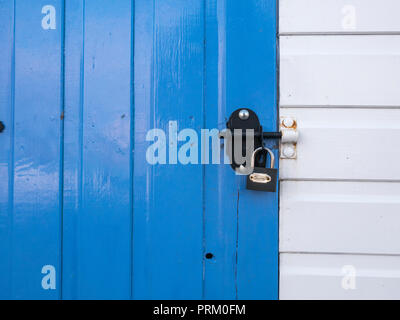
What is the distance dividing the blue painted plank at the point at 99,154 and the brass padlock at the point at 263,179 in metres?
0.44

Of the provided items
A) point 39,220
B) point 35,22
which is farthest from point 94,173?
point 35,22

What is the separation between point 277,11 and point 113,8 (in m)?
0.60

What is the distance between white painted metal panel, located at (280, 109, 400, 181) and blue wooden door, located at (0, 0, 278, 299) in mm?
117

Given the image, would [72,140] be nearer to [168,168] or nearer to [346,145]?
[168,168]

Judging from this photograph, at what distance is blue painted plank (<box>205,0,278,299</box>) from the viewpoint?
3.19 ft

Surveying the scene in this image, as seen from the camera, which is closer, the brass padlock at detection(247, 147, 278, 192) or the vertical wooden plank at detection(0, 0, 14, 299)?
the brass padlock at detection(247, 147, 278, 192)

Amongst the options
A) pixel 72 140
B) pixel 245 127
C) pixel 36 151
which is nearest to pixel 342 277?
pixel 245 127

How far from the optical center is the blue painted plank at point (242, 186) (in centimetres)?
97

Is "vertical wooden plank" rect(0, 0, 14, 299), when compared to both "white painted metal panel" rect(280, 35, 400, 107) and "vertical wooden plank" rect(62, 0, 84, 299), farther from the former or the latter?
"white painted metal panel" rect(280, 35, 400, 107)

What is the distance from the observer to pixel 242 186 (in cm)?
97

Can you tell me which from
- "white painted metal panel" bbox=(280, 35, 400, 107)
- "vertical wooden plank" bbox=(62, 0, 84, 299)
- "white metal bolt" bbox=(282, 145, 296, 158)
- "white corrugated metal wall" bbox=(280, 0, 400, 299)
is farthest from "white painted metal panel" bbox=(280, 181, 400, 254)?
"vertical wooden plank" bbox=(62, 0, 84, 299)

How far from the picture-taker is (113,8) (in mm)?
987
